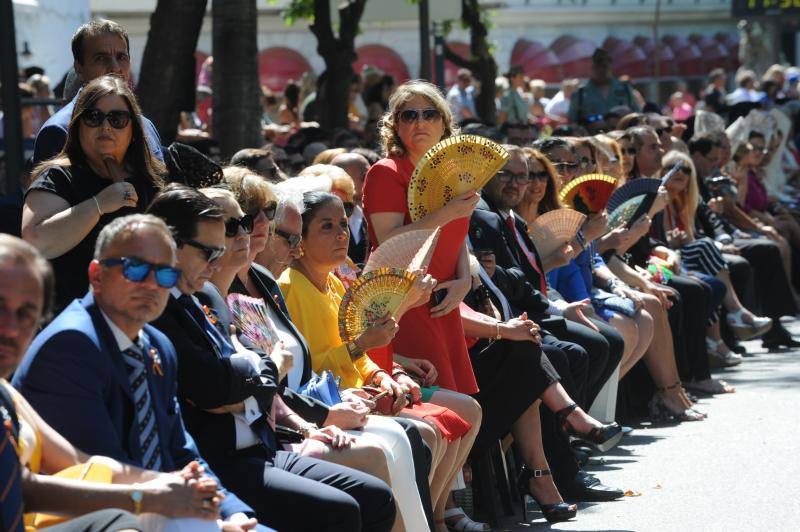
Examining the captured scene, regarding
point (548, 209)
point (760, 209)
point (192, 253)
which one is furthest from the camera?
point (760, 209)

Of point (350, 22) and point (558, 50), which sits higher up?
point (350, 22)

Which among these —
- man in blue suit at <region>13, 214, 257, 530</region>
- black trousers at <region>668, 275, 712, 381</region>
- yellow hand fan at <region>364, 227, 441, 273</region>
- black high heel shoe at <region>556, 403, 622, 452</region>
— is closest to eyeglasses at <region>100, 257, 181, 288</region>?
man in blue suit at <region>13, 214, 257, 530</region>

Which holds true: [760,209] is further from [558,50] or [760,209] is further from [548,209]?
[558,50]

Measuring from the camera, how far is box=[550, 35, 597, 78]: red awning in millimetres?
49719

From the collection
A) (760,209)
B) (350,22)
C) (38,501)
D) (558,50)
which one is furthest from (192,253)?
(558,50)

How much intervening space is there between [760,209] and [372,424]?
10575 mm

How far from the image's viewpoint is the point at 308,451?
5.61 m

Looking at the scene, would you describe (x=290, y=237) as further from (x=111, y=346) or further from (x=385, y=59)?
(x=385, y=59)

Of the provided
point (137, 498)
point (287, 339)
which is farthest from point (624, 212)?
point (137, 498)

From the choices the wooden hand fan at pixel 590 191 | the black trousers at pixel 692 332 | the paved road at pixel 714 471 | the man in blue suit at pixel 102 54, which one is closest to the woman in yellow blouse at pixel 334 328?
the man in blue suit at pixel 102 54

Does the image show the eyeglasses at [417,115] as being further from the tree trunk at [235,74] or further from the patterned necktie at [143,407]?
the tree trunk at [235,74]

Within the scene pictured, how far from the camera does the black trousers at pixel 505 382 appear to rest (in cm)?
769

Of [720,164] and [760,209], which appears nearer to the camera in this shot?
[720,164]

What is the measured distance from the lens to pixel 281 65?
43781 mm
